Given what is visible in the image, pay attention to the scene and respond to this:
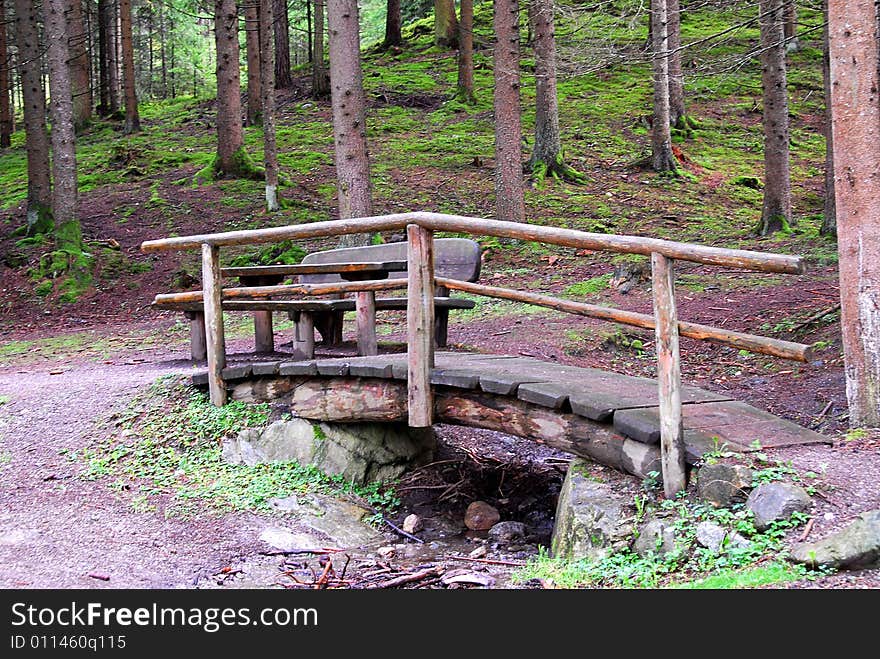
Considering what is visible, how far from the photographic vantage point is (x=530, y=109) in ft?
79.0

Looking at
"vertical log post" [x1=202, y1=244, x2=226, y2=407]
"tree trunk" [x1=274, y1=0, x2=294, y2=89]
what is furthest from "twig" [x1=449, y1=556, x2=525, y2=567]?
"tree trunk" [x1=274, y1=0, x2=294, y2=89]

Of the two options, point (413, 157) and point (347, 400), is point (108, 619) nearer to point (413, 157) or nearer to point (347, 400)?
point (347, 400)

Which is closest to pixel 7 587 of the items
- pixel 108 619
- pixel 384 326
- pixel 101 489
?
pixel 108 619

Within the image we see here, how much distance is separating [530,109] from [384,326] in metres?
14.4

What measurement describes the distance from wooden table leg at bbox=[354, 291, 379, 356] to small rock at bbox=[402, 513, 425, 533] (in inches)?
69.5

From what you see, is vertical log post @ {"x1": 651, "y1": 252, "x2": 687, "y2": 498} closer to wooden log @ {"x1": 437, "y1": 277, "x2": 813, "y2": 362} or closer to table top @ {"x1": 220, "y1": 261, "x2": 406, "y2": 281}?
wooden log @ {"x1": 437, "y1": 277, "x2": 813, "y2": 362}

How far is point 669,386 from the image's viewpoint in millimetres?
4484

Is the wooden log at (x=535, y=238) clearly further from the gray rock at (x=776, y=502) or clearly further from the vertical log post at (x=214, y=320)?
the gray rock at (x=776, y=502)

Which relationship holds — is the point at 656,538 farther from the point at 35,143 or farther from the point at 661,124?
the point at 661,124

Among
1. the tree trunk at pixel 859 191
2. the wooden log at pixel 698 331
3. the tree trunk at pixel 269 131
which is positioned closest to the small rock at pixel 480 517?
the wooden log at pixel 698 331

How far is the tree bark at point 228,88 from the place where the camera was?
18.2 metres

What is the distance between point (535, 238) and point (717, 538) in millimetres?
2124

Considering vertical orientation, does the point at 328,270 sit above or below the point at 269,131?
below

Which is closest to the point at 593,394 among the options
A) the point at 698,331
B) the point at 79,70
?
the point at 698,331
